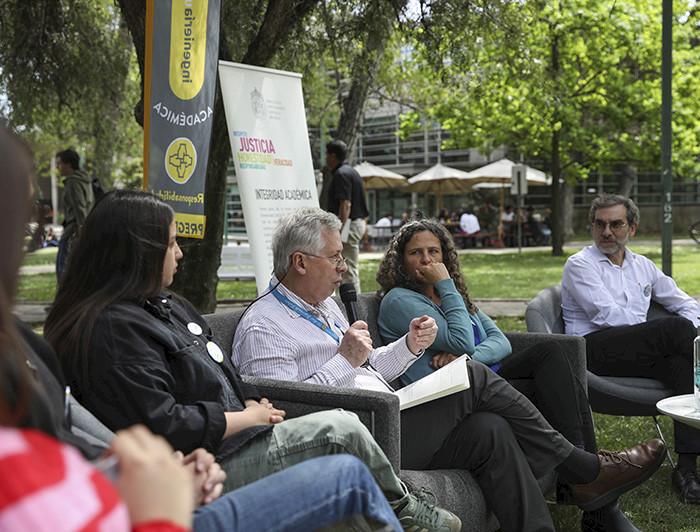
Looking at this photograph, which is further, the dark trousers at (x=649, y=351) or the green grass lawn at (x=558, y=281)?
the dark trousers at (x=649, y=351)

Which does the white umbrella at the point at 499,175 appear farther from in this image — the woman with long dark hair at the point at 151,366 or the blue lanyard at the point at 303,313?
the woman with long dark hair at the point at 151,366

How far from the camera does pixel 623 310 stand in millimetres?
4441

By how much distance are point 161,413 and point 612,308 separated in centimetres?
317

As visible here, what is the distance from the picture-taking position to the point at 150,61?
14.4 feet

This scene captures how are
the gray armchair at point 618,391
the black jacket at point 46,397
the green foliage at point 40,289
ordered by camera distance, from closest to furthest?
1. the black jacket at point 46,397
2. the gray armchair at point 618,391
3. the green foliage at point 40,289

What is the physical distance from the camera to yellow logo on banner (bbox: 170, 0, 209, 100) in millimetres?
4422

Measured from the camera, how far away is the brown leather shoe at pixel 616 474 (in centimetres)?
309

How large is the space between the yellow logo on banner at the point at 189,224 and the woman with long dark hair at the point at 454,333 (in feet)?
4.30

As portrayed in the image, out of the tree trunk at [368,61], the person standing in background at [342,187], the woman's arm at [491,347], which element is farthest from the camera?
the person standing in background at [342,187]

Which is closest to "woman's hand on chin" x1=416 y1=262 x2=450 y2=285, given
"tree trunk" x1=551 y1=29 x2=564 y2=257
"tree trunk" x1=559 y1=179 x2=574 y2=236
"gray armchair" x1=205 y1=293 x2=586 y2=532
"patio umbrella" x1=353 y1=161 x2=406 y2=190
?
"gray armchair" x1=205 y1=293 x2=586 y2=532

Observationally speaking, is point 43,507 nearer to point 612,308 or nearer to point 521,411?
point 521,411

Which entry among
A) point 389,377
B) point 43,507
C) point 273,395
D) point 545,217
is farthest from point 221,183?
point 545,217

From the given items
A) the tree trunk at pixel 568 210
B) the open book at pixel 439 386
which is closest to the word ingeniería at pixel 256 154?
the open book at pixel 439 386

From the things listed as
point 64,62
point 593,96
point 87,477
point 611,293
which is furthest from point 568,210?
point 87,477
